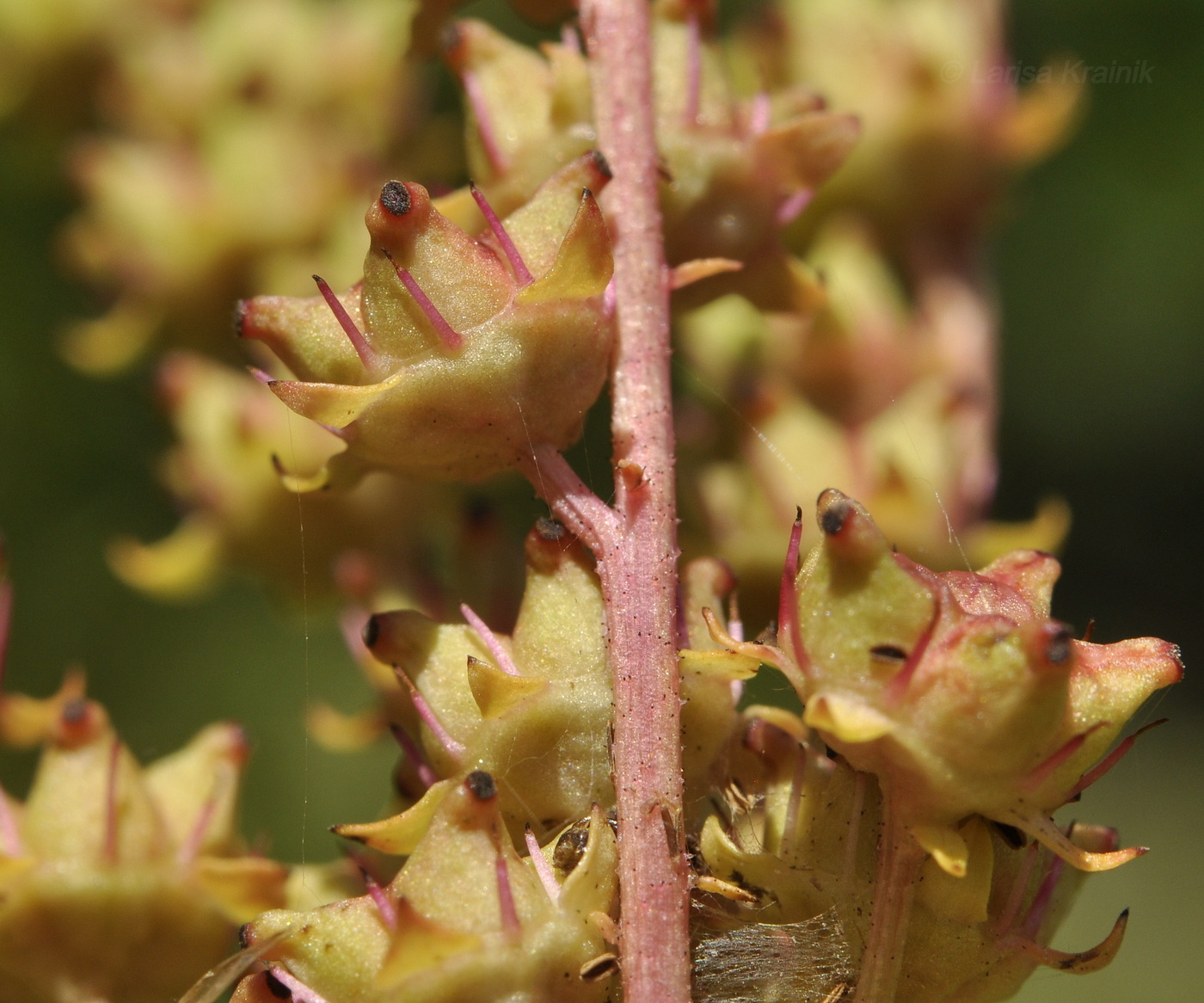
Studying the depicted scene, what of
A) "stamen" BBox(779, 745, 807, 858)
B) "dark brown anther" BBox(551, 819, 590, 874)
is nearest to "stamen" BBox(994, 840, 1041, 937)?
"stamen" BBox(779, 745, 807, 858)

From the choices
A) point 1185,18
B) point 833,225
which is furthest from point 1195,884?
point 833,225

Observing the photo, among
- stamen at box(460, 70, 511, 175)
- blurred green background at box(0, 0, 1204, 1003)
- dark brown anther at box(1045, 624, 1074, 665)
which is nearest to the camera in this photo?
dark brown anther at box(1045, 624, 1074, 665)

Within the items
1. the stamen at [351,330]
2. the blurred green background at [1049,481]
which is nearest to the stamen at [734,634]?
the stamen at [351,330]

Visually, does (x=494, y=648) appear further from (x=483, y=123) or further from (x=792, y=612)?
(x=483, y=123)

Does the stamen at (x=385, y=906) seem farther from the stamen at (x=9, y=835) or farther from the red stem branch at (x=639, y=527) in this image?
the stamen at (x=9, y=835)

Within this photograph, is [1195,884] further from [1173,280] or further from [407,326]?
[407,326]

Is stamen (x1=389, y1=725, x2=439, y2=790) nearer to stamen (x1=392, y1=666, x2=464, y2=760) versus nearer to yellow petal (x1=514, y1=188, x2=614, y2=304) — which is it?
stamen (x1=392, y1=666, x2=464, y2=760)

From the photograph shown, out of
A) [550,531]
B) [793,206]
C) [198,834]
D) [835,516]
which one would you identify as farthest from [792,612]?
[198,834]
